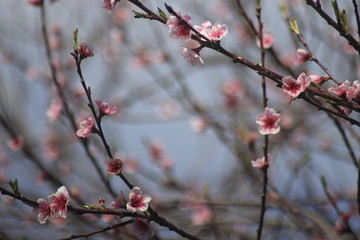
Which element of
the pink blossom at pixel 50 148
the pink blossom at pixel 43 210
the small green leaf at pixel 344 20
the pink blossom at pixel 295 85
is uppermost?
the pink blossom at pixel 50 148

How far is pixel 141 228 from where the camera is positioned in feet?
5.27

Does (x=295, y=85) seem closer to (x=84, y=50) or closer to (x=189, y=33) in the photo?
(x=189, y=33)

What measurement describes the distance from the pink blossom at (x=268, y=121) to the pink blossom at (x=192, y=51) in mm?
376

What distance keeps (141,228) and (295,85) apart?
0.86 metres

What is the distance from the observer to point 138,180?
4512mm

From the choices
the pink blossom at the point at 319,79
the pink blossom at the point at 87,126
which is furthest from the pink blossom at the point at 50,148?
the pink blossom at the point at 319,79

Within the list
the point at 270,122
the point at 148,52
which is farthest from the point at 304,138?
the point at 270,122

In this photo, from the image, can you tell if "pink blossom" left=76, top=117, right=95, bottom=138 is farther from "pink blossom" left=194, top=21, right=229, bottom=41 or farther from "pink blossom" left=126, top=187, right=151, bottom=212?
"pink blossom" left=194, top=21, right=229, bottom=41

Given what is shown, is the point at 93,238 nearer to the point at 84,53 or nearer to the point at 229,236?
the point at 229,236

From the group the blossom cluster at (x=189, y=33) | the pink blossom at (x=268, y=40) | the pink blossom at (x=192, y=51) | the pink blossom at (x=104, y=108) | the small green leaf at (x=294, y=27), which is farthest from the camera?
the pink blossom at (x=268, y=40)

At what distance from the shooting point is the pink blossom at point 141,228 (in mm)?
1596

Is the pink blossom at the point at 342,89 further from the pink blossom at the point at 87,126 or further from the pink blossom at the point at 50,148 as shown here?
the pink blossom at the point at 50,148

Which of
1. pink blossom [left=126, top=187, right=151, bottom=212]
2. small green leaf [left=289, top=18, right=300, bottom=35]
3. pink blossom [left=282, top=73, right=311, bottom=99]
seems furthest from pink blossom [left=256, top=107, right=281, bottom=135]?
pink blossom [left=126, top=187, right=151, bottom=212]

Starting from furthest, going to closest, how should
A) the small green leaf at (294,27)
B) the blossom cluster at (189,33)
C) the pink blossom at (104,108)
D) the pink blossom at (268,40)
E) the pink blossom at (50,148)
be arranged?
1. the pink blossom at (50,148)
2. the pink blossom at (268,40)
3. the small green leaf at (294,27)
4. the pink blossom at (104,108)
5. the blossom cluster at (189,33)
